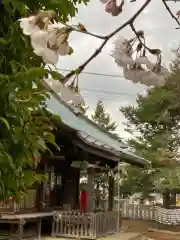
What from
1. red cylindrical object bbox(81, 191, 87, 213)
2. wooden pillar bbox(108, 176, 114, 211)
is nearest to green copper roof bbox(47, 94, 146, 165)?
wooden pillar bbox(108, 176, 114, 211)

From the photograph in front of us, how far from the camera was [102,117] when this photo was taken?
3906cm

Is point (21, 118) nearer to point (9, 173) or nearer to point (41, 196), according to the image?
point (9, 173)

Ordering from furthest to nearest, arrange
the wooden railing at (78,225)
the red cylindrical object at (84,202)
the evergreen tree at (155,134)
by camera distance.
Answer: the evergreen tree at (155,134) → the red cylindrical object at (84,202) → the wooden railing at (78,225)

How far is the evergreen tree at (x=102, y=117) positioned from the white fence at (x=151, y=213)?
17499 millimetres

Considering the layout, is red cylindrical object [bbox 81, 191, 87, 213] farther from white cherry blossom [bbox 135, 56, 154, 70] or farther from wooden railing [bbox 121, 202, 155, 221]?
white cherry blossom [bbox 135, 56, 154, 70]

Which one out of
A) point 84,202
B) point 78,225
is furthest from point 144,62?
point 84,202

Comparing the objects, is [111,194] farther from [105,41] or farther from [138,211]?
[105,41]

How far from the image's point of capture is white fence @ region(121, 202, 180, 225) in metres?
18.5

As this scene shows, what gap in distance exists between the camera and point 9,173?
2.74 m

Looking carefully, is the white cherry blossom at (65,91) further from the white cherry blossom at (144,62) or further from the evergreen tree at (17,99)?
the evergreen tree at (17,99)

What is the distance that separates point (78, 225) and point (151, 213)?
8.67 metres

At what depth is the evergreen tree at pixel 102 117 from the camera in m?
38.6

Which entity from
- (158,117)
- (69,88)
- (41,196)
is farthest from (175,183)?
(69,88)

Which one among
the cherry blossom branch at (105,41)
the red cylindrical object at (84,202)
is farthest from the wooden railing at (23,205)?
the cherry blossom branch at (105,41)
